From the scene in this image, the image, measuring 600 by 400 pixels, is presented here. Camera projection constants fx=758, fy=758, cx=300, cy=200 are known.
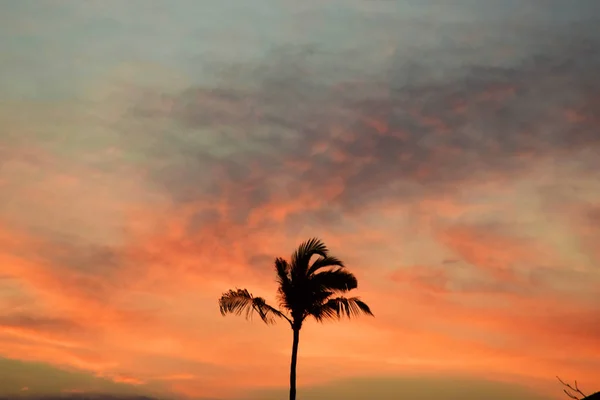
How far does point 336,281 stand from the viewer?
4025 cm

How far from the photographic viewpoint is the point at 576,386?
957 inches

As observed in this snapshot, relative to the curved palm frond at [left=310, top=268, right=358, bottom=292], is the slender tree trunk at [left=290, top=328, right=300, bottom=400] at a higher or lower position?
lower

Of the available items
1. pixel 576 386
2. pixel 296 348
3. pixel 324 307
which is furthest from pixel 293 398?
pixel 576 386

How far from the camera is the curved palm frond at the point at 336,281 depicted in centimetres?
4025

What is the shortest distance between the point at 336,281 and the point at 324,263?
1.18 m

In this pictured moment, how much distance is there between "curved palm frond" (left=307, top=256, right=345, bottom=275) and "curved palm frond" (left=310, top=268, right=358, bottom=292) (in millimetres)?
343

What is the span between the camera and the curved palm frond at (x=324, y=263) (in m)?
40.5

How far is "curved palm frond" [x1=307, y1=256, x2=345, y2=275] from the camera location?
1594 inches

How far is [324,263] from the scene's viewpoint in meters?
40.6

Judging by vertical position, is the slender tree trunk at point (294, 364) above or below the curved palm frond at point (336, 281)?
below

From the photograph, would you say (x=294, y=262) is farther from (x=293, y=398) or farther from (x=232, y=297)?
(x=293, y=398)

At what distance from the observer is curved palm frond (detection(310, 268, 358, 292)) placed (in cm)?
4025

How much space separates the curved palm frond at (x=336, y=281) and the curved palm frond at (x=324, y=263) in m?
0.34

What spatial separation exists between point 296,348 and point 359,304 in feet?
13.3
